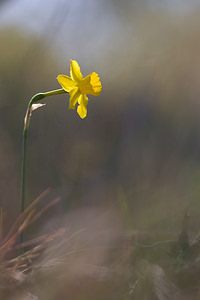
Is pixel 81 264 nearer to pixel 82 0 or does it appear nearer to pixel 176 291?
pixel 176 291

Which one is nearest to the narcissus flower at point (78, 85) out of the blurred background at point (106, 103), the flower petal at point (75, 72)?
the flower petal at point (75, 72)

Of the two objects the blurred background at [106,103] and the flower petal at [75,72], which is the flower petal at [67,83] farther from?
the blurred background at [106,103]

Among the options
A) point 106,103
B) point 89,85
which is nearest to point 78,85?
point 89,85

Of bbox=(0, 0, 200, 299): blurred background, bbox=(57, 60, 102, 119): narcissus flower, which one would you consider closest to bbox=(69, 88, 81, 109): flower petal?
bbox=(57, 60, 102, 119): narcissus flower

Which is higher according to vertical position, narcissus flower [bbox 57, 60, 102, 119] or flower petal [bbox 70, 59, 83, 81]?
flower petal [bbox 70, 59, 83, 81]

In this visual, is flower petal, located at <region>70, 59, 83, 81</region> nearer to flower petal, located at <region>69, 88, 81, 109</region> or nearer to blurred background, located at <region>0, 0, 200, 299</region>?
flower petal, located at <region>69, 88, 81, 109</region>

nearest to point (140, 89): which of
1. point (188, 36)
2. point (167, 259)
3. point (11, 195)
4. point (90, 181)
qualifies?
point (188, 36)

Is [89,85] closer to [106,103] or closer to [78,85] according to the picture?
[78,85]

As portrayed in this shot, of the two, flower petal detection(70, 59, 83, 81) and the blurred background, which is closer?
flower petal detection(70, 59, 83, 81)
